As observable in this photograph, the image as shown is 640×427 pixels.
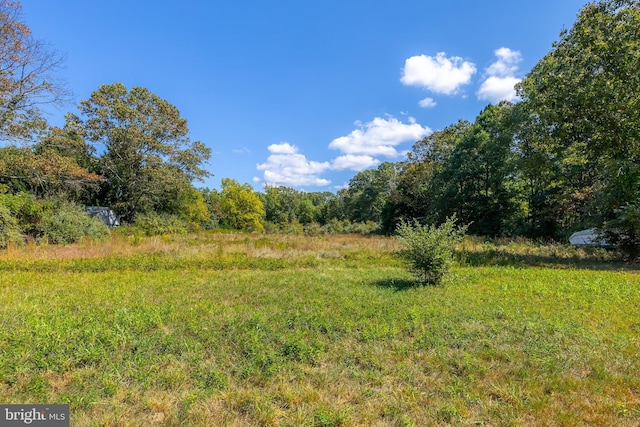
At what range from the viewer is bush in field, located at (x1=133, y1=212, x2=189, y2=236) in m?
22.8

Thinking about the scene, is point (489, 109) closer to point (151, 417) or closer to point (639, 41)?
point (639, 41)

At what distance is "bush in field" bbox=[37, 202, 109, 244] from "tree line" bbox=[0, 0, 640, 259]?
1.59ft

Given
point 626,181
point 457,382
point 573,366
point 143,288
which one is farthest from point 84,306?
point 626,181

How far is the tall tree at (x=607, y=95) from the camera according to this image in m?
10.2

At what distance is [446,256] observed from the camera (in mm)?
6922

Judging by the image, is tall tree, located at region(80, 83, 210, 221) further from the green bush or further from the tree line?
the green bush

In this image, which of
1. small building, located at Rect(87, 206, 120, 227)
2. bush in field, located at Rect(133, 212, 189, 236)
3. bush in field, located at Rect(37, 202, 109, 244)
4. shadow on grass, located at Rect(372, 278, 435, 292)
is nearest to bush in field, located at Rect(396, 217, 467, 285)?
shadow on grass, located at Rect(372, 278, 435, 292)

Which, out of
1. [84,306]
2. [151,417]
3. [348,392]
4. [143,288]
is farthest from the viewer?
[143,288]

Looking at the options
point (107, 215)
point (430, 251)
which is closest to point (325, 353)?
point (430, 251)

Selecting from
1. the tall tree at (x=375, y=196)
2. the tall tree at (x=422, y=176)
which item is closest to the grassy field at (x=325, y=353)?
the tall tree at (x=422, y=176)

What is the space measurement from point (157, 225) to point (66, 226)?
952cm

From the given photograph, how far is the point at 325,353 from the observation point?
355cm

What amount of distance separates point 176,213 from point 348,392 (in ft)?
103

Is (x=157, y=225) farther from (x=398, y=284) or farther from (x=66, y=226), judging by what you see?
(x=398, y=284)
